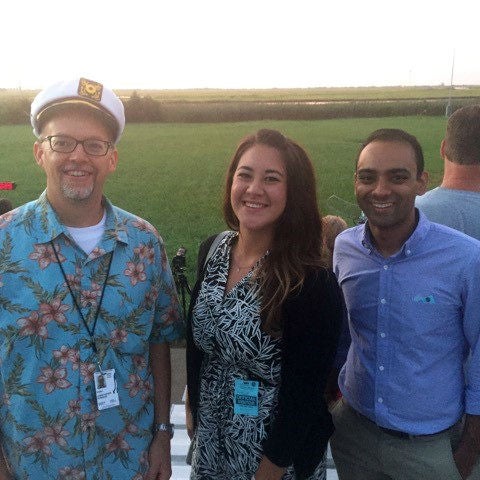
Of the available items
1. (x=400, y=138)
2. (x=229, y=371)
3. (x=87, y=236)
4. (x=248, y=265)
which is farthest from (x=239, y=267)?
(x=400, y=138)

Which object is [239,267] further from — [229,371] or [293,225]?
[229,371]

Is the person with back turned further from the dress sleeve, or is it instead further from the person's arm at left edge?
the person's arm at left edge

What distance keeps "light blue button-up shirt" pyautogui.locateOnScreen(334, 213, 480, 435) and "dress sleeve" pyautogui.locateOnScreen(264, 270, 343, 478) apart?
0.93ft

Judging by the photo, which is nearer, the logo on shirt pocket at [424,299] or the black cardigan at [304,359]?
the black cardigan at [304,359]

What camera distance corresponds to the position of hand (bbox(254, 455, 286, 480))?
71.1 inches

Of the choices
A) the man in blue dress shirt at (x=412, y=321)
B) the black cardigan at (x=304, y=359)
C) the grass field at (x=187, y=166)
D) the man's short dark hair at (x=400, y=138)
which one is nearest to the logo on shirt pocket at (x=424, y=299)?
the man in blue dress shirt at (x=412, y=321)

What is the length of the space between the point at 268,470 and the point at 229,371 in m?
0.37

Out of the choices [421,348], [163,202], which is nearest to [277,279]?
[421,348]

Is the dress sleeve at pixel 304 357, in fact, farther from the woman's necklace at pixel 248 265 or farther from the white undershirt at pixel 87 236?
the white undershirt at pixel 87 236

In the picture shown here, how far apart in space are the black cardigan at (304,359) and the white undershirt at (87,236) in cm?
71

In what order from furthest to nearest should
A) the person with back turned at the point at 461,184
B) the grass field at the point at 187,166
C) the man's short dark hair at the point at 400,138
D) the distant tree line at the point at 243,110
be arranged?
the distant tree line at the point at 243,110 < the grass field at the point at 187,166 < the person with back turned at the point at 461,184 < the man's short dark hair at the point at 400,138

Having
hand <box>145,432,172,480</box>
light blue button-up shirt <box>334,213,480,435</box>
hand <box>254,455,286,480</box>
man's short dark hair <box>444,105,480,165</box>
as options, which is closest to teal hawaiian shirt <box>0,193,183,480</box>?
hand <box>145,432,172,480</box>

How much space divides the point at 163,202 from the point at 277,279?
924cm

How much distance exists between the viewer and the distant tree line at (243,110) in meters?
13.2
